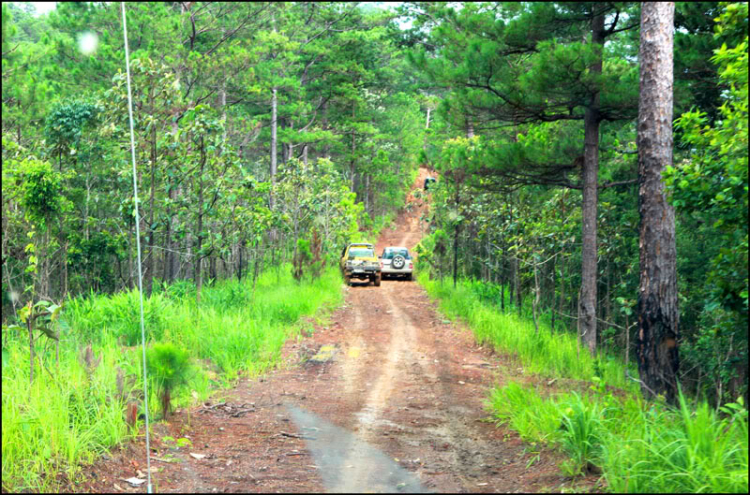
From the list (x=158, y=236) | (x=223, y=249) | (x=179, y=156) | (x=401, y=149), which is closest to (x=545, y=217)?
(x=223, y=249)

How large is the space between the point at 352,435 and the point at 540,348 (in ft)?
15.8

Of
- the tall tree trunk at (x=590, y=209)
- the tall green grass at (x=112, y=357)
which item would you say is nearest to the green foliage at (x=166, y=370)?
the tall green grass at (x=112, y=357)

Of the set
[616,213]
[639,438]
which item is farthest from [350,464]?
[616,213]

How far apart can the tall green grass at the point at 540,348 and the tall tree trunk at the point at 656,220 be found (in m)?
0.69

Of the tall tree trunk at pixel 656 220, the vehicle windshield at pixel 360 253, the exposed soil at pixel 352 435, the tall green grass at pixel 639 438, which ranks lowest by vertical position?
the exposed soil at pixel 352 435

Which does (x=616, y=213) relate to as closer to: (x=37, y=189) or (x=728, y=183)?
(x=728, y=183)

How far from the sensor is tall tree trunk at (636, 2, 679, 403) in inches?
259

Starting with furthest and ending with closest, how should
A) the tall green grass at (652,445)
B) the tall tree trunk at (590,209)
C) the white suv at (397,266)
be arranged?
the white suv at (397,266), the tall tree trunk at (590,209), the tall green grass at (652,445)

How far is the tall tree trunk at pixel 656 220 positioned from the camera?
6.58 meters

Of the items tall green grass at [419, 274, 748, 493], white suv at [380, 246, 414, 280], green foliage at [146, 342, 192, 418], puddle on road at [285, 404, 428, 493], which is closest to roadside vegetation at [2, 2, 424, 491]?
green foliage at [146, 342, 192, 418]

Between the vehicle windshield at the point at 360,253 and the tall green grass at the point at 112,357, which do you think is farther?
the vehicle windshield at the point at 360,253

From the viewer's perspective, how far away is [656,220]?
6730 millimetres

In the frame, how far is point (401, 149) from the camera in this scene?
4916 cm

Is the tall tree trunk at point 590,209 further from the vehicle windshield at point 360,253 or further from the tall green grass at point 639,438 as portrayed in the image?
the vehicle windshield at point 360,253
